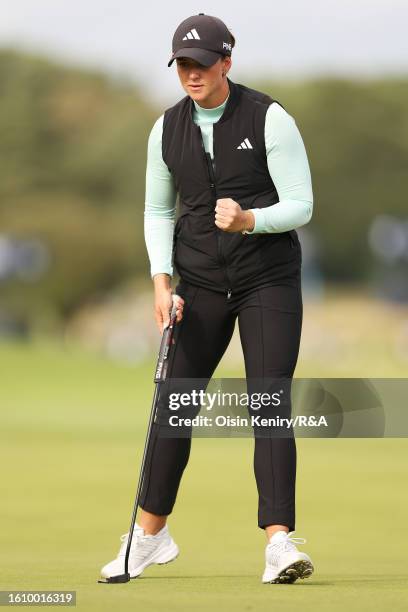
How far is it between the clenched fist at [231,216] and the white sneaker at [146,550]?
4.44 ft

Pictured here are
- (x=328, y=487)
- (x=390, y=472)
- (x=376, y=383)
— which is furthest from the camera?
(x=390, y=472)

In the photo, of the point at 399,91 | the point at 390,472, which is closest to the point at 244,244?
the point at 390,472

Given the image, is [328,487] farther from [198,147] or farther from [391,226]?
[391,226]

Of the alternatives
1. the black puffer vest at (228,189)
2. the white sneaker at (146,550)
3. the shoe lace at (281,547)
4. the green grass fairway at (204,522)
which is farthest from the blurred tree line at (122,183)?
the shoe lace at (281,547)

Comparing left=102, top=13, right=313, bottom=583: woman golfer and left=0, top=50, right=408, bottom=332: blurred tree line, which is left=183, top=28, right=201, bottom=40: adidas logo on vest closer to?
left=102, top=13, right=313, bottom=583: woman golfer

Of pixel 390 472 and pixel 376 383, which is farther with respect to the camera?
pixel 390 472

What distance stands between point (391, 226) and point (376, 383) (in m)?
88.2

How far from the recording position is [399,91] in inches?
4107

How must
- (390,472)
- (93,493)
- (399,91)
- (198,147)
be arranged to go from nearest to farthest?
(198,147) → (93,493) → (390,472) → (399,91)

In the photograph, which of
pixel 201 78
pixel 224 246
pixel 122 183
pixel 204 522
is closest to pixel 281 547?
pixel 224 246

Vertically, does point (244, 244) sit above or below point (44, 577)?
above

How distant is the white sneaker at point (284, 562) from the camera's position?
629 cm

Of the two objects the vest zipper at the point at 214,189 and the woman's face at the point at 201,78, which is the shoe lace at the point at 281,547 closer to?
the vest zipper at the point at 214,189

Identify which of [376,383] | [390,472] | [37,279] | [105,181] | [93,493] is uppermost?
[105,181]
